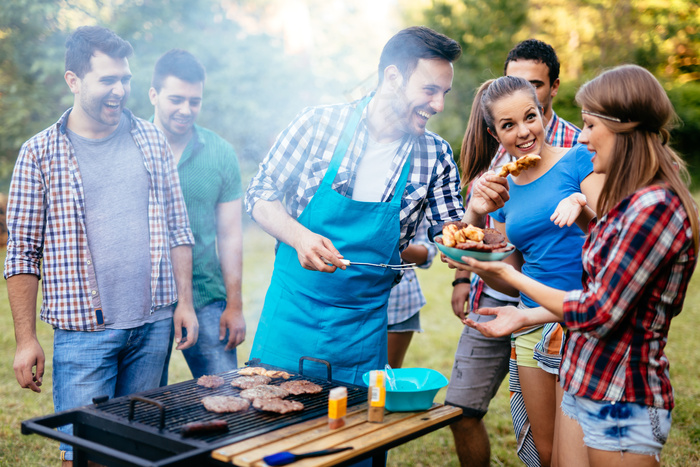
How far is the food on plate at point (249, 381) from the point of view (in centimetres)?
250

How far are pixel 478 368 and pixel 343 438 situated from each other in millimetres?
1569

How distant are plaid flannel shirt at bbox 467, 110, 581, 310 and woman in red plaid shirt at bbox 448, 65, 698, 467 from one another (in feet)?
4.14

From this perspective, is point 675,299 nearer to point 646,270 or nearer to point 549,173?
point 646,270

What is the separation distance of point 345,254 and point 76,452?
1393 mm

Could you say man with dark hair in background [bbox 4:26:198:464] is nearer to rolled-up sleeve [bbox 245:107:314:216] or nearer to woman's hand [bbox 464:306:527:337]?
rolled-up sleeve [bbox 245:107:314:216]

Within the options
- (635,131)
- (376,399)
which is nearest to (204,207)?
(376,399)

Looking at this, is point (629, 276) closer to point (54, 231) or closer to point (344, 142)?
point (344, 142)

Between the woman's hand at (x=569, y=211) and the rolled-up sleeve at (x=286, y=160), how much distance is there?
50.0 inches

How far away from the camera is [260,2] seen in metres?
14.0

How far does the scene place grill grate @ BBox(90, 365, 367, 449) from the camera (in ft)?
6.66

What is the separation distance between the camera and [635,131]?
1951 mm

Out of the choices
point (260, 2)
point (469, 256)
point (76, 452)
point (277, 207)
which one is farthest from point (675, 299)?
point (260, 2)

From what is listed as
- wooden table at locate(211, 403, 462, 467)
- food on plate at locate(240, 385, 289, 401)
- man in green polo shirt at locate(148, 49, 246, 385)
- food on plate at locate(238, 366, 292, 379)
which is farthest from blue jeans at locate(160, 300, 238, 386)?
wooden table at locate(211, 403, 462, 467)

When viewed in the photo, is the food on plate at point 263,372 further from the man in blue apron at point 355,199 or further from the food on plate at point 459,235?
the food on plate at point 459,235
